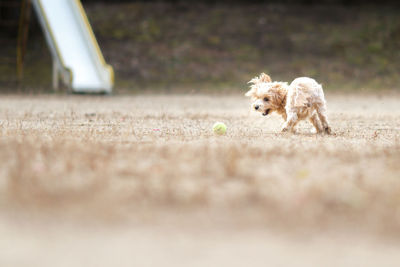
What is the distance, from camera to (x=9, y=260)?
1.90 m

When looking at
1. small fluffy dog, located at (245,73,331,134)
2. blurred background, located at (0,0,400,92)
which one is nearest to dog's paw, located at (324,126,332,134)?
small fluffy dog, located at (245,73,331,134)

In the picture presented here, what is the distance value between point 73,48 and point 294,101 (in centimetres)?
858

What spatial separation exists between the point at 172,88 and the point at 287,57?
3.88 meters

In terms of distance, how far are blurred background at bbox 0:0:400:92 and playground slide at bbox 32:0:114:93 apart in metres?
1.06

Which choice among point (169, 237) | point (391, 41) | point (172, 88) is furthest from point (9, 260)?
point (391, 41)

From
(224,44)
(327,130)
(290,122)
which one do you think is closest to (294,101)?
(290,122)

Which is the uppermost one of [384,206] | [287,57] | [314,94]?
[287,57]

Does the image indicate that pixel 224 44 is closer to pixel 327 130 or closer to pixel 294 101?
pixel 327 130

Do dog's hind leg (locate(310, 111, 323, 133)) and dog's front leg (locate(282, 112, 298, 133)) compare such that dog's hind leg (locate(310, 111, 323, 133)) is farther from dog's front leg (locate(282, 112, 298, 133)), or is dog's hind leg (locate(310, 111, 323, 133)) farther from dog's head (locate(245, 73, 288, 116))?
dog's head (locate(245, 73, 288, 116))

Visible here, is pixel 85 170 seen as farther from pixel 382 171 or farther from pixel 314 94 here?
pixel 314 94

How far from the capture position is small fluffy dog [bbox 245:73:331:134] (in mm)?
5262

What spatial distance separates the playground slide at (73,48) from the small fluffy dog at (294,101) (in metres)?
6.83

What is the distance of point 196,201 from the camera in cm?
255

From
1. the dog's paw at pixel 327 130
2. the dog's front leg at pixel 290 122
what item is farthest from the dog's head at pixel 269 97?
the dog's paw at pixel 327 130
